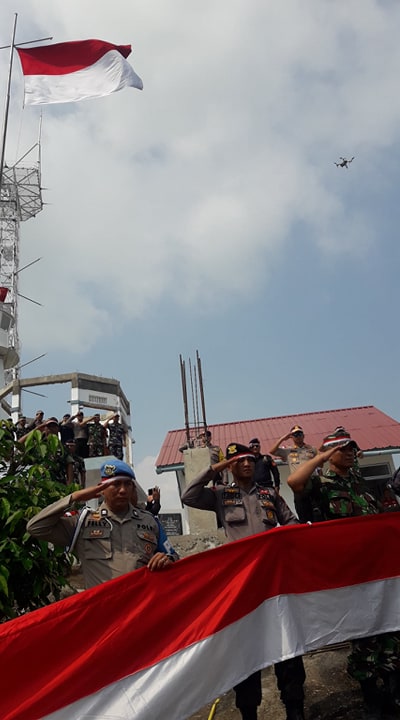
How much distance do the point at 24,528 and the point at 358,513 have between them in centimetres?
246

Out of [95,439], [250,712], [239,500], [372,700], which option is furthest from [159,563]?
[95,439]

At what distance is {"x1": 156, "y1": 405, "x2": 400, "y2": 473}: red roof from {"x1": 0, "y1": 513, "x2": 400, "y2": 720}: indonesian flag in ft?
29.8

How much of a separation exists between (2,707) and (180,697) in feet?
3.00

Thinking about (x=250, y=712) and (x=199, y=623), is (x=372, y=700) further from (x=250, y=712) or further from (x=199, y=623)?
(x=199, y=623)

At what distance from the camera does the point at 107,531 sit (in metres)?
3.42

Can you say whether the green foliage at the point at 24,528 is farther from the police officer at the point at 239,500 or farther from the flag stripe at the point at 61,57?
the flag stripe at the point at 61,57

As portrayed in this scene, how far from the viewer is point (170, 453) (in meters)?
14.3

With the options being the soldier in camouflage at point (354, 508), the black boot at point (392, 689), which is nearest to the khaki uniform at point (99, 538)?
the soldier in camouflage at point (354, 508)

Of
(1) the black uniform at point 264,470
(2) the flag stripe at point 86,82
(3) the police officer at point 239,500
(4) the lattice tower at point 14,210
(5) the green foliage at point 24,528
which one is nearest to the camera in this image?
(5) the green foliage at point 24,528

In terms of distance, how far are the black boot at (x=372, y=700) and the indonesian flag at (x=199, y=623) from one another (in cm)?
34

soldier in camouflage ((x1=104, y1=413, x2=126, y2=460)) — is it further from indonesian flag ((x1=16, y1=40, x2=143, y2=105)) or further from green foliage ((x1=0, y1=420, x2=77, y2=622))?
green foliage ((x1=0, y1=420, x2=77, y2=622))

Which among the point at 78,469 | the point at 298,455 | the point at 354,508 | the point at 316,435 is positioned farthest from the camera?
the point at 316,435

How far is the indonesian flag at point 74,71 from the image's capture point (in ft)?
32.3

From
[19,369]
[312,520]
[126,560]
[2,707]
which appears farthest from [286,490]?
[19,369]
